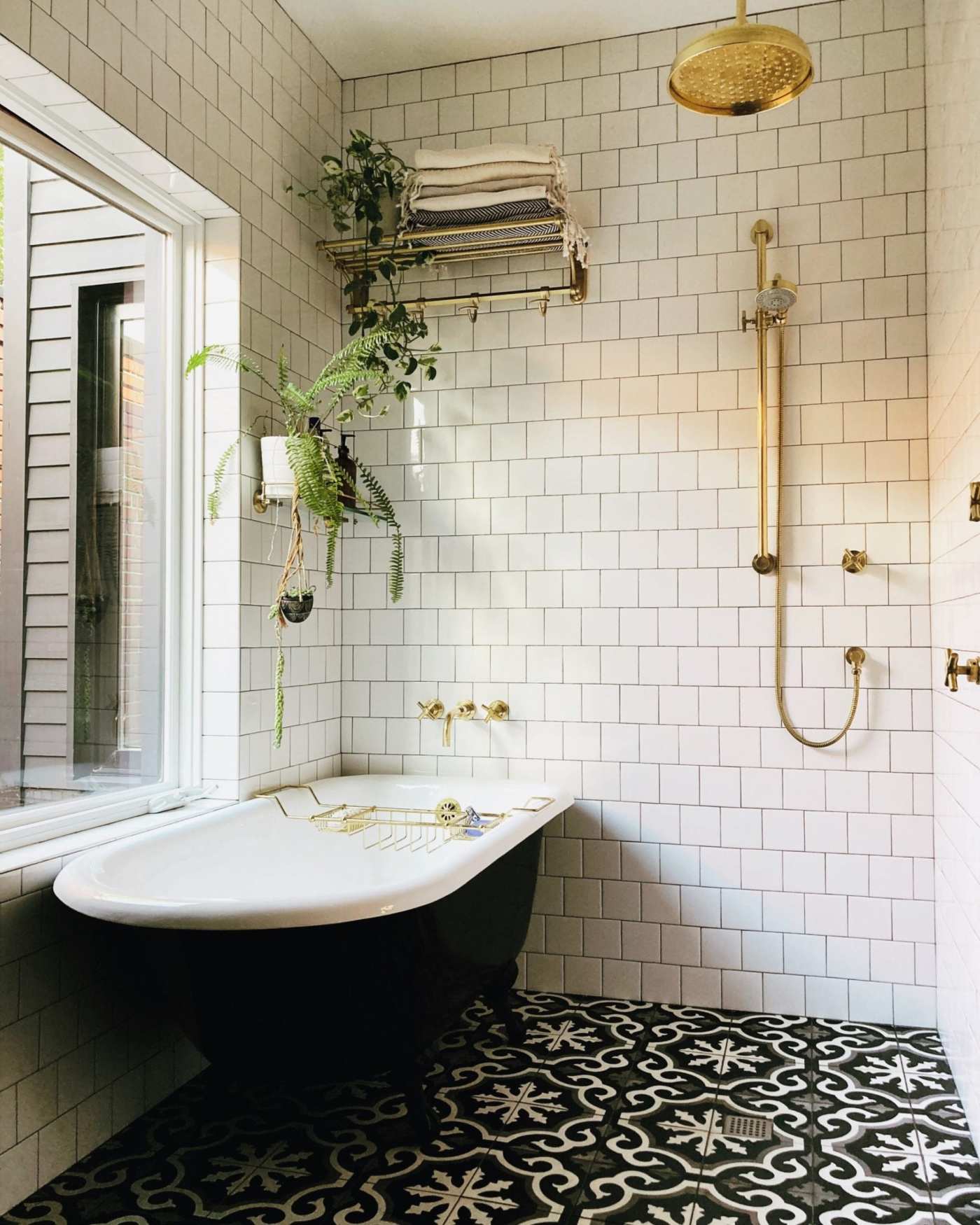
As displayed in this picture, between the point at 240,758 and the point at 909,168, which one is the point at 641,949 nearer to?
the point at 240,758

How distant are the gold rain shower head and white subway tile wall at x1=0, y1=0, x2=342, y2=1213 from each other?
1293 mm

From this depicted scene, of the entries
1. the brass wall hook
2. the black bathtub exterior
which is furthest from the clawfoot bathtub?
the brass wall hook

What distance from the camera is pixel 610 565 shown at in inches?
130

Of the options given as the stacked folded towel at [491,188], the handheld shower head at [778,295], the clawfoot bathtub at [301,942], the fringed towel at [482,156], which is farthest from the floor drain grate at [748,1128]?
the fringed towel at [482,156]

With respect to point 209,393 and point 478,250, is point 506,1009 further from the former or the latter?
point 478,250

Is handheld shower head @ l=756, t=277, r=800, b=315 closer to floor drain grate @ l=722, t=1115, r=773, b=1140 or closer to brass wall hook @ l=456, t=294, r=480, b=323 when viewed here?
brass wall hook @ l=456, t=294, r=480, b=323

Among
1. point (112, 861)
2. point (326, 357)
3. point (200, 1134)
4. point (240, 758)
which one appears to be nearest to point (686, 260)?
point (326, 357)

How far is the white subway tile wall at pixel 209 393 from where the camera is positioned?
2123mm

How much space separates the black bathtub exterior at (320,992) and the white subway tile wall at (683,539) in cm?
116

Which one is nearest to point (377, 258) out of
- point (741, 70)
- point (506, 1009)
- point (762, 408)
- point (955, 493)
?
point (762, 408)

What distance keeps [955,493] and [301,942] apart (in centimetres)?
183

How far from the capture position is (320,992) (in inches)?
77.9

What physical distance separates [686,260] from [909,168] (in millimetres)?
700

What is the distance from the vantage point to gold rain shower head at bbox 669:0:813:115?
208 centimetres
